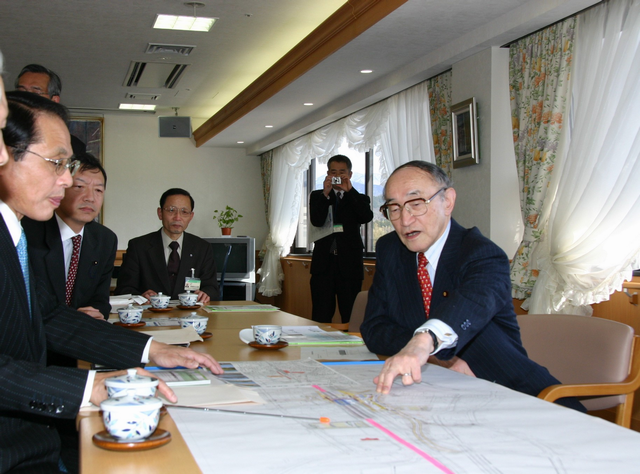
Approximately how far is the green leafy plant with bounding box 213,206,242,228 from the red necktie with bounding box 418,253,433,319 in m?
8.00

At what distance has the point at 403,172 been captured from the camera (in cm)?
203

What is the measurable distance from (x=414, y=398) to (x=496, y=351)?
612 mm

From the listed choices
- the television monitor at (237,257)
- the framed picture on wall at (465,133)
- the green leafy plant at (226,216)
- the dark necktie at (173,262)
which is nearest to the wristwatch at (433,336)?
the dark necktie at (173,262)

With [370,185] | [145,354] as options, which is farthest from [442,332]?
[370,185]

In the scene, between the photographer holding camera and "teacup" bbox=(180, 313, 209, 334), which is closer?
"teacup" bbox=(180, 313, 209, 334)

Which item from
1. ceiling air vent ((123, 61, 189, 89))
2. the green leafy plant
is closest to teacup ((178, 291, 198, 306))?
ceiling air vent ((123, 61, 189, 89))

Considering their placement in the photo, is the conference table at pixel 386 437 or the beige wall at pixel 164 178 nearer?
the conference table at pixel 386 437

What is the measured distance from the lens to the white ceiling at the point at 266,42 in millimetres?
4075

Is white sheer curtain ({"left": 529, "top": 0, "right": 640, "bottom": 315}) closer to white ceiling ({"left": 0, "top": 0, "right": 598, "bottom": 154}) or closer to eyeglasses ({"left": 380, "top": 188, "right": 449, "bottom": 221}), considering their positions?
white ceiling ({"left": 0, "top": 0, "right": 598, "bottom": 154})

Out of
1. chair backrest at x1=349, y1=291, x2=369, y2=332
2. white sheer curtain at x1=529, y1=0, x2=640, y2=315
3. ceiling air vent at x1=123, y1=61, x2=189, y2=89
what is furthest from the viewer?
ceiling air vent at x1=123, y1=61, x2=189, y2=89

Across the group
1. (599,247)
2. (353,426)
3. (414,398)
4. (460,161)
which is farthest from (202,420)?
(460,161)

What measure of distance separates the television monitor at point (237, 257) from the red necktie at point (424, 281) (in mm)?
6629

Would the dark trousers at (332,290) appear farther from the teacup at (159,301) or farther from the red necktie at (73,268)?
the red necktie at (73,268)

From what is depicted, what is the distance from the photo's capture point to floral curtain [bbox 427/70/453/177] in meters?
5.00
